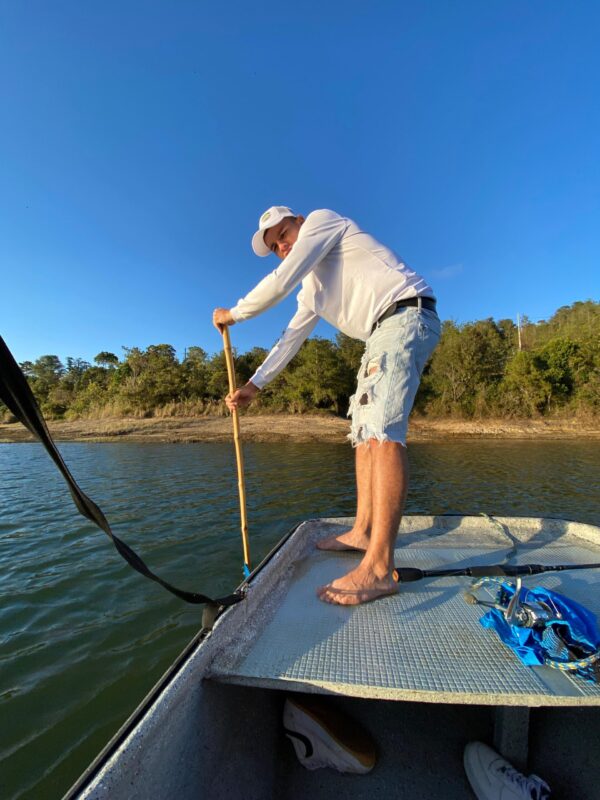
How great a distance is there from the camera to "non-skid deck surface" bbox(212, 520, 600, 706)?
1212 millimetres

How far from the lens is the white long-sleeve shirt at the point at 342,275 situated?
2.19 m

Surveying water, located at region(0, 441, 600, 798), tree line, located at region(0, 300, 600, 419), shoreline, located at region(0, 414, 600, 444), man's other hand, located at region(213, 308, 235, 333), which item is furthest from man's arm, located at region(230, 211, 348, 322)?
tree line, located at region(0, 300, 600, 419)

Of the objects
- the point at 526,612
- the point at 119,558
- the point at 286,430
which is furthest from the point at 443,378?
the point at 526,612

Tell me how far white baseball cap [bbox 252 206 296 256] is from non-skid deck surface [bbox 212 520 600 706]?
2.09 meters

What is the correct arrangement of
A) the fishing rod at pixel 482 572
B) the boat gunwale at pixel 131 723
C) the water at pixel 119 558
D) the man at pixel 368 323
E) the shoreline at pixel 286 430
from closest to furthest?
the boat gunwale at pixel 131 723 → the man at pixel 368 323 → the fishing rod at pixel 482 572 → the water at pixel 119 558 → the shoreline at pixel 286 430

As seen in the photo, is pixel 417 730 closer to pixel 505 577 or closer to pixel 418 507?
pixel 505 577

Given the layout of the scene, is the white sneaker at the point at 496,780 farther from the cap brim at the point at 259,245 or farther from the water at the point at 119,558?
the cap brim at the point at 259,245

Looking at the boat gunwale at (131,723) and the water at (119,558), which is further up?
the boat gunwale at (131,723)

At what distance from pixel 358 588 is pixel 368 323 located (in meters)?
1.45

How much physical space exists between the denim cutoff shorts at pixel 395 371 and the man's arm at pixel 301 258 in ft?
1.79

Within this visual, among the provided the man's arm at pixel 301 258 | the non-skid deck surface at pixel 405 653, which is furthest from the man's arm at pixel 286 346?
the non-skid deck surface at pixel 405 653

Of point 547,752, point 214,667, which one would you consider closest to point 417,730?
point 547,752

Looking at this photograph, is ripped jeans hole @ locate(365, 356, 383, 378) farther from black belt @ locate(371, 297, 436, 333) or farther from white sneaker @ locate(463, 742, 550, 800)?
white sneaker @ locate(463, 742, 550, 800)

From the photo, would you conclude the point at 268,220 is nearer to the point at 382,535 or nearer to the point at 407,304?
the point at 407,304
